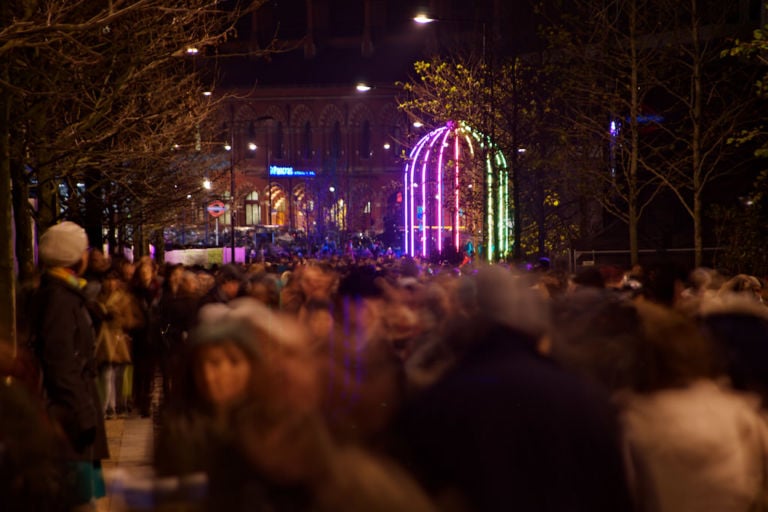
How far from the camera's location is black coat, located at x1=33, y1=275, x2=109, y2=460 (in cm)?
646

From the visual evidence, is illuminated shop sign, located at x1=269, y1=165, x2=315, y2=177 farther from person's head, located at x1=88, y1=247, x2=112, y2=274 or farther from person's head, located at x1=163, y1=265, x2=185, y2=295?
person's head, located at x1=88, y1=247, x2=112, y2=274

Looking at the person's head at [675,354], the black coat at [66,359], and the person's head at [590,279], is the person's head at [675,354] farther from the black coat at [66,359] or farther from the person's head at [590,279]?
the person's head at [590,279]

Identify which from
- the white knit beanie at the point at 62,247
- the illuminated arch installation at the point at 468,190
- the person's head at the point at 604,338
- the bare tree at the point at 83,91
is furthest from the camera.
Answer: the illuminated arch installation at the point at 468,190

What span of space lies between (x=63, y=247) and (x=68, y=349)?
59 centimetres

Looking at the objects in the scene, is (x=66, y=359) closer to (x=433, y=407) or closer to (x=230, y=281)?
(x=433, y=407)

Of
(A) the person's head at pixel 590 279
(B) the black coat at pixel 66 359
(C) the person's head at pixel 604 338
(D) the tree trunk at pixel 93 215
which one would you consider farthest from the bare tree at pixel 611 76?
(B) the black coat at pixel 66 359

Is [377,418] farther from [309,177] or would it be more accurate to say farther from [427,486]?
[309,177]

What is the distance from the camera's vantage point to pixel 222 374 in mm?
4176

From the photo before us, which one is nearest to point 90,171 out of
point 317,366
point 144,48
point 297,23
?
point 144,48

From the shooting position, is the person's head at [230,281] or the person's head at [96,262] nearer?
the person's head at [96,262]

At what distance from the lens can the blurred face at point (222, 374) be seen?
412 cm

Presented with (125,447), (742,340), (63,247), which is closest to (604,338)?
(742,340)

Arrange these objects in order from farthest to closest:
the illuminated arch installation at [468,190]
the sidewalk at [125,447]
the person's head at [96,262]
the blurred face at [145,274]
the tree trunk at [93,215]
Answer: the illuminated arch installation at [468,190] < the tree trunk at [93,215] < the blurred face at [145,274] < the person's head at [96,262] < the sidewalk at [125,447]

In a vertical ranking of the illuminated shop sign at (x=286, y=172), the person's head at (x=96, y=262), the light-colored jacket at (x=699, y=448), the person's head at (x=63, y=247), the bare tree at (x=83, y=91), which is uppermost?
the illuminated shop sign at (x=286, y=172)
